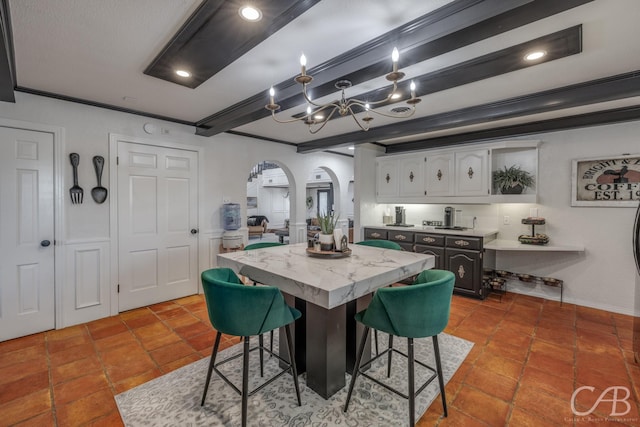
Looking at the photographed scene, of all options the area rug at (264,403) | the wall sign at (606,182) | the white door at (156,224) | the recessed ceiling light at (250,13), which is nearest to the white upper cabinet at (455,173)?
the wall sign at (606,182)

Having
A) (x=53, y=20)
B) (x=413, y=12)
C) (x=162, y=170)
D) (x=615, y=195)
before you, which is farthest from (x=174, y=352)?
(x=615, y=195)

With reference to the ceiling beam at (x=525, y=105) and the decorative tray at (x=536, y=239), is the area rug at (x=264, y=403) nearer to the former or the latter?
the decorative tray at (x=536, y=239)

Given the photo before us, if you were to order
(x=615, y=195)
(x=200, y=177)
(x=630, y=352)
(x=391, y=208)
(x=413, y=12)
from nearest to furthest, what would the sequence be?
(x=413, y=12), (x=630, y=352), (x=615, y=195), (x=200, y=177), (x=391, y=208)

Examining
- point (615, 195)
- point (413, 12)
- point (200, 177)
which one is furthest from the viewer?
point (200, 177)

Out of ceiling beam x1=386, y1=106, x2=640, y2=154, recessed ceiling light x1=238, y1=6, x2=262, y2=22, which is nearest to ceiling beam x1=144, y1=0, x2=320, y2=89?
recessed ceiling light x1=238, y1=6, x2=262, y2=22

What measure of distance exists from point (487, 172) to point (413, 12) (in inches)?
125

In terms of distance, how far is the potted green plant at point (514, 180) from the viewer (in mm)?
4070

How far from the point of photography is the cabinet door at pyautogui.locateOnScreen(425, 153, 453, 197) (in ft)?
14.9

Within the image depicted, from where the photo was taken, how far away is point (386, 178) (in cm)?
530

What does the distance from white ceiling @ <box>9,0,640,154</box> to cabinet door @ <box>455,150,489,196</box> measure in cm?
125

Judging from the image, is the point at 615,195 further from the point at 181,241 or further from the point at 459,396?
the point at 181,241

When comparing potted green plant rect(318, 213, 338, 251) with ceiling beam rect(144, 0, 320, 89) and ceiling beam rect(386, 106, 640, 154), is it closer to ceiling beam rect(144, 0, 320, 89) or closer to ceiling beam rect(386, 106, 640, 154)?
ceiling beam rect(144, 0, 320, 89)

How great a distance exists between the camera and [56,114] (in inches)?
121

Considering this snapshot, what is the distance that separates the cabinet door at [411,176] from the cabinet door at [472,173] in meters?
0.59
